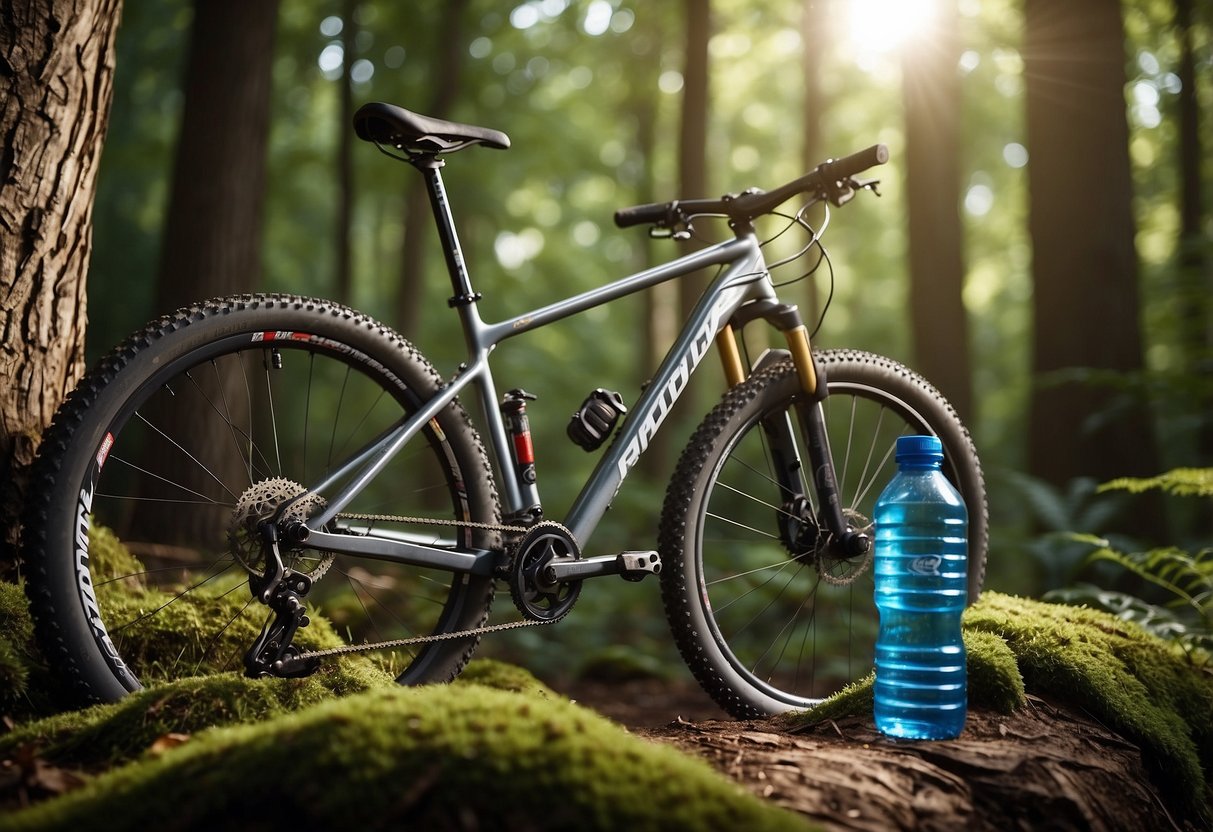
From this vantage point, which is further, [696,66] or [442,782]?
[696,66]

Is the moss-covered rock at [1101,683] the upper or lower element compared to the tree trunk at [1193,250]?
lower

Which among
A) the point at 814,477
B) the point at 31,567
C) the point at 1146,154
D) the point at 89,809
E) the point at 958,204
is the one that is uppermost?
the point at 1146,154

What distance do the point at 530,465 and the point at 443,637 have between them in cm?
55

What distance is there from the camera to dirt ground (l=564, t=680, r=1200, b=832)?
1.90 meters

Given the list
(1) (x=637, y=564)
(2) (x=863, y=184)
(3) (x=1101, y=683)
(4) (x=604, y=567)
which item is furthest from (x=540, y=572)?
(2) (x=863, y=184)

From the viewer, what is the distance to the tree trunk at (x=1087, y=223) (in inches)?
232

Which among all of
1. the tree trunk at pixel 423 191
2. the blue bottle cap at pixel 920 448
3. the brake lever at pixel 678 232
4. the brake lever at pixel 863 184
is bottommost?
the blue bottle cap at pixel 920 448

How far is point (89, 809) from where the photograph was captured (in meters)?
1.58

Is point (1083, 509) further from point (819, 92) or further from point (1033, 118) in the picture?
point (819, 92)

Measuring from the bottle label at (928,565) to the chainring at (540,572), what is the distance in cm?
94

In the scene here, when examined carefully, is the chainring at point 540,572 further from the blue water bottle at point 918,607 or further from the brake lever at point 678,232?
the brake lever at point 678,232

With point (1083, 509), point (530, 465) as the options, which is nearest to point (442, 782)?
point (530, 465)

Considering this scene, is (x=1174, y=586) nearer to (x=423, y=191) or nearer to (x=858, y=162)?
(x=858, y=162)

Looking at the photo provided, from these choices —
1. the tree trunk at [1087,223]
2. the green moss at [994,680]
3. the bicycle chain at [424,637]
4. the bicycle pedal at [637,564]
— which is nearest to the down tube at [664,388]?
the bicycle pedal at [637,564]
